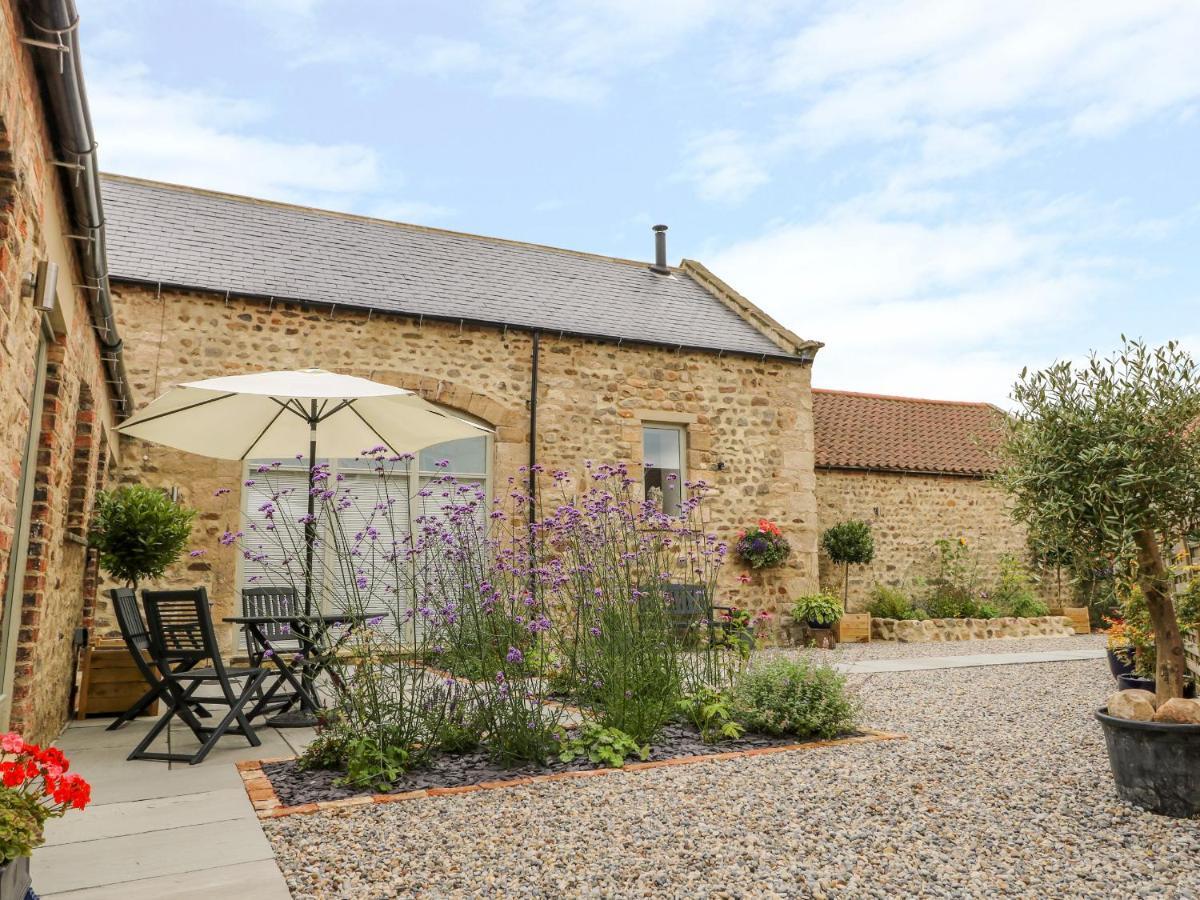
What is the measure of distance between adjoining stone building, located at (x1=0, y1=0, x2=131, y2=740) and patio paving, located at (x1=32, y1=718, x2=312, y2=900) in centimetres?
48

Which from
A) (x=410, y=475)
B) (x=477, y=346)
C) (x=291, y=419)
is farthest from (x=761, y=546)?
(x=291, y=419)

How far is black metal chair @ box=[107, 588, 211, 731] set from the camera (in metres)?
4.34

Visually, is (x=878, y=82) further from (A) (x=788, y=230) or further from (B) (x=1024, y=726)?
(A) (x=788, y=230)

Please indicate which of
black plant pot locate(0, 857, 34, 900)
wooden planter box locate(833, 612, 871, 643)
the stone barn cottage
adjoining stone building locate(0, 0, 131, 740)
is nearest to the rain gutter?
adjoining stone building locate(0, 0, 131, 740)

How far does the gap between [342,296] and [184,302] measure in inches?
62.4

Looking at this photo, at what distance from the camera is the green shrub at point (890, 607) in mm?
11672

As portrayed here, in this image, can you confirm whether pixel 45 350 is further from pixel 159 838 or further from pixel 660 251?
pixel 660 251

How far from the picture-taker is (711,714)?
14.9 feet

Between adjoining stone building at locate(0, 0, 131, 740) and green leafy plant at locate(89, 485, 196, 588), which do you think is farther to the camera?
green leafy plant at locate(89, 485, 196, 588)

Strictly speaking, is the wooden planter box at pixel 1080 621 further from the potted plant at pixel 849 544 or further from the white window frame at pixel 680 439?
the white window frame at pixel 680 439

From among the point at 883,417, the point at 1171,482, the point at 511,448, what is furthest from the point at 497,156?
the point at 883,417

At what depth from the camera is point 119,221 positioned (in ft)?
30.2

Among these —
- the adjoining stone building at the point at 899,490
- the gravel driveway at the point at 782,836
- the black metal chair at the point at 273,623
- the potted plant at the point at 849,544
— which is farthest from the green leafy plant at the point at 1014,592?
the black metal chair at the point at 273,623

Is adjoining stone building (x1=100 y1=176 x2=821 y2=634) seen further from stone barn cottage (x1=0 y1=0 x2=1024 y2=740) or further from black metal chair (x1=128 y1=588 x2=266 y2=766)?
black metal chair (x1=128 y1=588 x2=266 y2=766)
